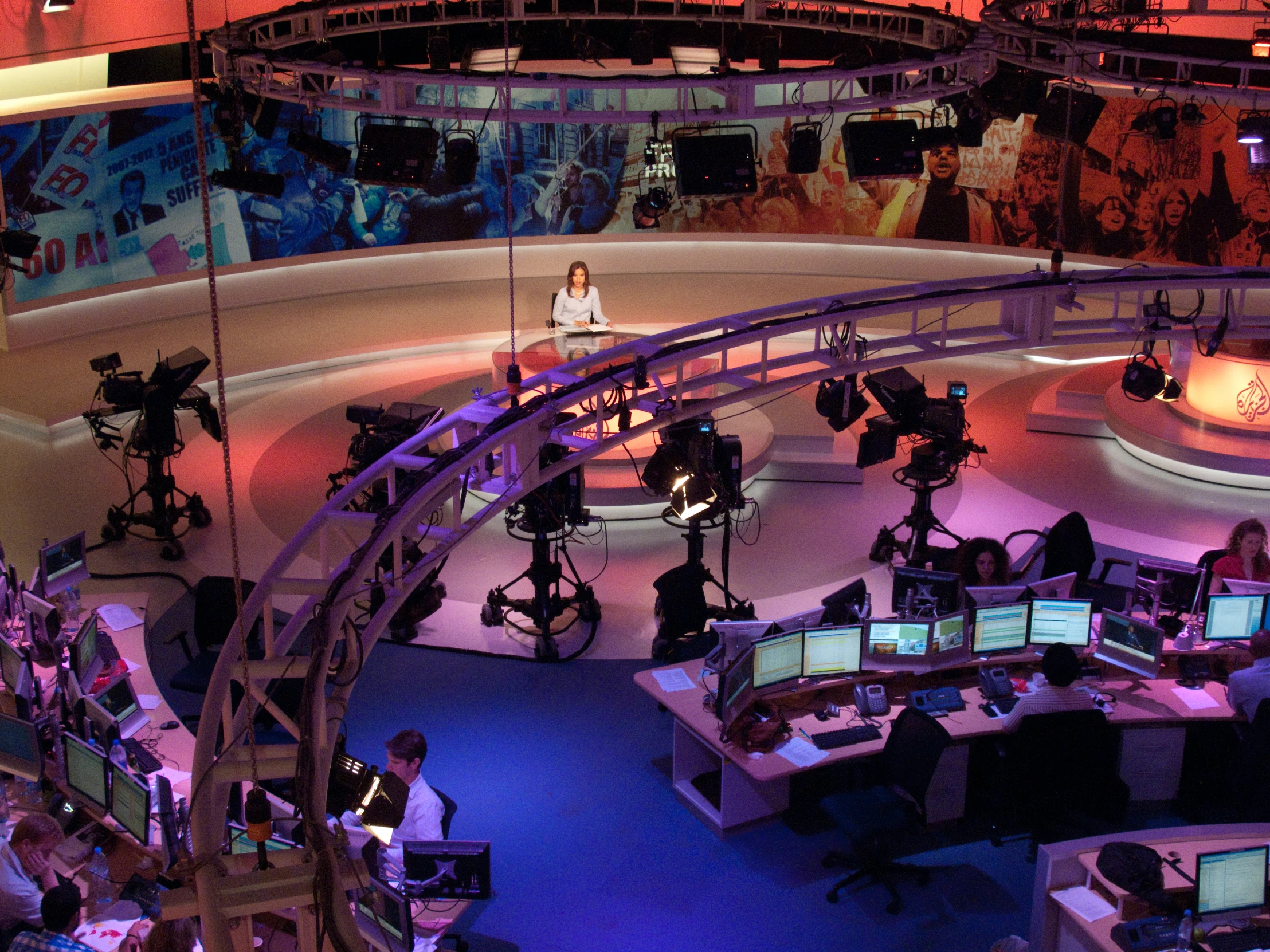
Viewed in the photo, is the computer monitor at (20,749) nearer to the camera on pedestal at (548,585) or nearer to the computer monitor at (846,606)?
the camera on pedestal at (548,585)

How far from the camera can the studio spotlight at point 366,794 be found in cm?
699

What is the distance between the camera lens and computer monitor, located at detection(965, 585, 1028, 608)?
885 cm

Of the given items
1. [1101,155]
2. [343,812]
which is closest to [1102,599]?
[343,812]

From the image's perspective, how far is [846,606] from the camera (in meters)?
8.87

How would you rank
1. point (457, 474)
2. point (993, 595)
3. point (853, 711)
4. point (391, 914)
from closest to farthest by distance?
1. point (391, 914)
2. point (457, 474)
3. point (853, 711)
4. point (993, 595)

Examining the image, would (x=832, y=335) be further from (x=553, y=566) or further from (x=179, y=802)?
(x=179, y=802)

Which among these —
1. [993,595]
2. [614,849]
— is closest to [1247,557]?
[993,595]

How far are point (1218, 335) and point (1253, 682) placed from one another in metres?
2.46

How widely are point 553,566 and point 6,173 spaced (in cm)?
956

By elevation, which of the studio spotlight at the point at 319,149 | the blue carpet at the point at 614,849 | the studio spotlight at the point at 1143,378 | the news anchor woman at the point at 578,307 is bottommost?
the blue carpet at the point at 614,849

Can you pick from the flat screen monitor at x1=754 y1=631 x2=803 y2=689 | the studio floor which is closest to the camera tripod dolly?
the studio floor

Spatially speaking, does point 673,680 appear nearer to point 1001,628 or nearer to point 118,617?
point 1001,628

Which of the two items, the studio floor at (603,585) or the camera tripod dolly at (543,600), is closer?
the studio floor at (603,585)

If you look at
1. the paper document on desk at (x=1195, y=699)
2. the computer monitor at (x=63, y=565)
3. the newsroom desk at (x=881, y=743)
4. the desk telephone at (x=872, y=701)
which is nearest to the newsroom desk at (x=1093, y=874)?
the newsroom desk at (x=881, y=743)
